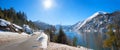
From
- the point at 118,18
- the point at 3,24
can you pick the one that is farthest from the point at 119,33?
the point at 3,24

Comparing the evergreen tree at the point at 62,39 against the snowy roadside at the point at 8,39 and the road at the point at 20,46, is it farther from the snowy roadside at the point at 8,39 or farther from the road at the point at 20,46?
the road at the point at 20,46

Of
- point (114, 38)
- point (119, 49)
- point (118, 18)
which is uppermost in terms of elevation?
point (118, 18)

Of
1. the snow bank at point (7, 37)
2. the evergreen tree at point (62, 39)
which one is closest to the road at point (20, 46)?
the snow bank at point (7, 37)

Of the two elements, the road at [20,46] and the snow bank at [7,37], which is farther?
the snow bank at [7,37]

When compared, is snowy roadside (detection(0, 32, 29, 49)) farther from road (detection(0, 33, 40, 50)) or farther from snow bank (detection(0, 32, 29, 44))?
road (detection(0, 33, 40, 50))

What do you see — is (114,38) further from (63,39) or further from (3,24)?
(3,24)

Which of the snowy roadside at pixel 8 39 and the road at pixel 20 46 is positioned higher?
the snowy roadside at pixel 8 39

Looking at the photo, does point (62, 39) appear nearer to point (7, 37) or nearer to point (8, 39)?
point (7, 37)

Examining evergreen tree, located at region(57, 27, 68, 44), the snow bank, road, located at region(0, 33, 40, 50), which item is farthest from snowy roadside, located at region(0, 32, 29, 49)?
evergreen tree, located at region(57, 27, 68, 44)

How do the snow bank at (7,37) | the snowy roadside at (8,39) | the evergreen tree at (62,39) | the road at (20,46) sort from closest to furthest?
the road at (20,46) < the snowy roadside at (8,39) < the snow bank at (7,37) < the evergreen tree at (62,39)

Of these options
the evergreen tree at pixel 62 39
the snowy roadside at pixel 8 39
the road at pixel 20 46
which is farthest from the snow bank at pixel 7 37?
the evergreen tree at pixel 62 39

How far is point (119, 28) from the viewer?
2991 cm

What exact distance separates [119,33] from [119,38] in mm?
1527

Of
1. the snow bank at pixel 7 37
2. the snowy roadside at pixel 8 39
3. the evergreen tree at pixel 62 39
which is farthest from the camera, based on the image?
the evergreen tree at pixel 62 39
